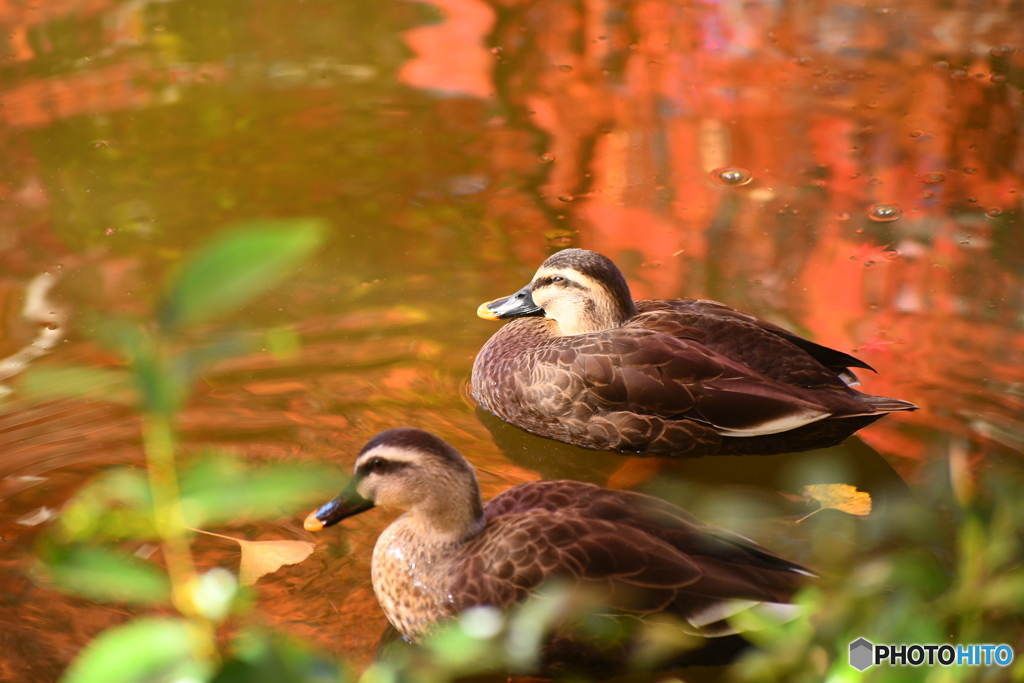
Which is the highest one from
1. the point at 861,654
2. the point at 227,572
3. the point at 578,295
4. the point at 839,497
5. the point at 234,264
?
the point at 234,264

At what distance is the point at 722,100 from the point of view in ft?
21.5

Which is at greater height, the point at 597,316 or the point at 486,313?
the point at 597,316

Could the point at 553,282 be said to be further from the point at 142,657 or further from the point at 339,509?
the point at 142,657

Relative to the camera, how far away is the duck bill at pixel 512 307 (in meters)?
4.64

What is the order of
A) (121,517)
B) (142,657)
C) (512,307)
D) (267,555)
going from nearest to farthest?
(142,657), (121,517), (267,555), (512,307)

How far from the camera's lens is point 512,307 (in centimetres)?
468

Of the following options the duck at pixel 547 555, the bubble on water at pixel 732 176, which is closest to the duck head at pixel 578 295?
the duck at pixel 547 555

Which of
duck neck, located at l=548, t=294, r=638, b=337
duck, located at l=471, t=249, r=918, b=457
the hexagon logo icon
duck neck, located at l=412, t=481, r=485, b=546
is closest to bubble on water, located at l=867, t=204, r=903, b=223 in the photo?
duck, located at l=471, t=249, r=918, b=457

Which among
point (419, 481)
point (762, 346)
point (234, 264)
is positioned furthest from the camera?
point (762, 346)

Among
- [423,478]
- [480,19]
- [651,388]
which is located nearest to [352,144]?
[480,19]

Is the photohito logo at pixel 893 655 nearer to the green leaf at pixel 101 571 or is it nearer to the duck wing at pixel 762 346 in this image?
the green leaf at pixel 101 571

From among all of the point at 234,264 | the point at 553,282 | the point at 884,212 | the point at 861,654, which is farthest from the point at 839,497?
the point at 234,264

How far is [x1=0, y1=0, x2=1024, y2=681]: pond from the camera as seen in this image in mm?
4219

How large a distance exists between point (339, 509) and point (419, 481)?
0.30 meters
